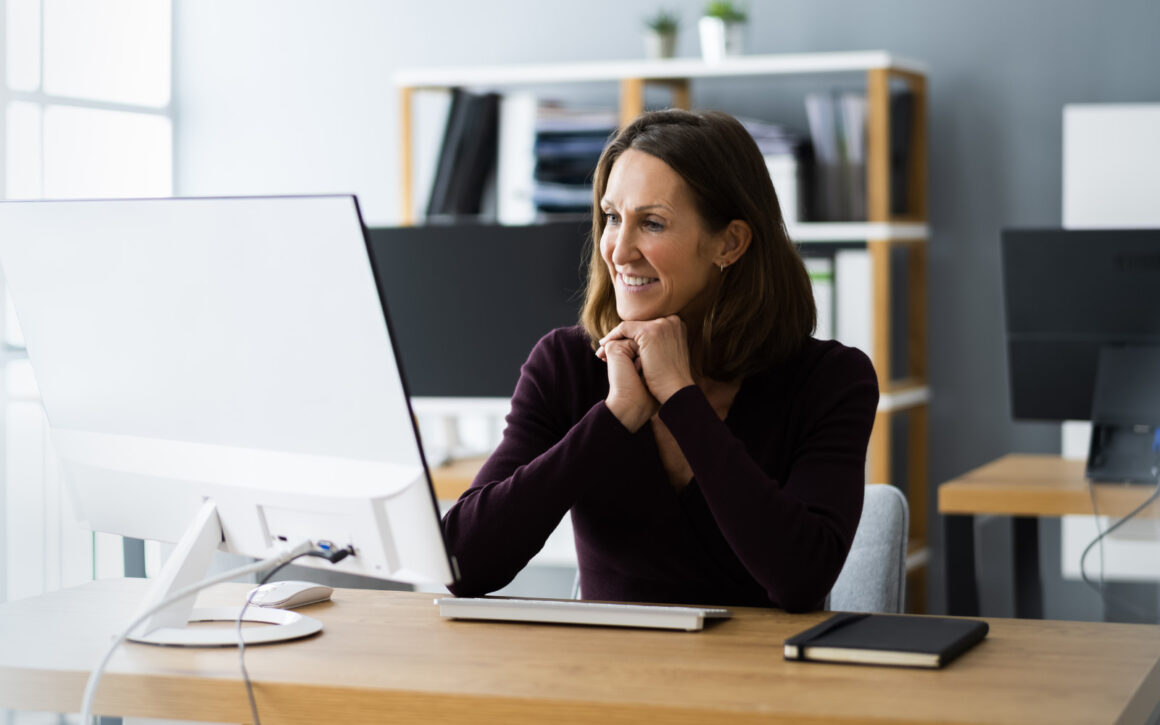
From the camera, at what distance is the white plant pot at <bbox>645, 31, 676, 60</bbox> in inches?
138

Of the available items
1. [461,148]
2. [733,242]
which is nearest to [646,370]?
[733,242]

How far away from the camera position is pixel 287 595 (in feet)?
4.91

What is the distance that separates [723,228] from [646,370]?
0.87ft

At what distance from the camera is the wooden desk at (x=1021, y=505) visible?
249 centimetres

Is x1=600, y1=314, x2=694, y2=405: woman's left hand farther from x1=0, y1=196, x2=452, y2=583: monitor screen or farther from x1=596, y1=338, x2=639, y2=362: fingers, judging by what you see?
x1=0, y1=196, x2=452, y2=583: monitor screen

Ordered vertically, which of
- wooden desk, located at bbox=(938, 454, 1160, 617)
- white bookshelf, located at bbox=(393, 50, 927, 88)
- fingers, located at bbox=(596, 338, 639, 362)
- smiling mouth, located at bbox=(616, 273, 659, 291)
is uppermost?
white bookshelf, located at bbox=(393, 50, 927, 88)

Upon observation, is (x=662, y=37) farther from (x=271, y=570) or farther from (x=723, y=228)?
(x=271, y=570)

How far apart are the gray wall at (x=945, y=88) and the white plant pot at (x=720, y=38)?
0.23 meters

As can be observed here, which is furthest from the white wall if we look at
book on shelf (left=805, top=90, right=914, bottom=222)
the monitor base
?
the monitor base

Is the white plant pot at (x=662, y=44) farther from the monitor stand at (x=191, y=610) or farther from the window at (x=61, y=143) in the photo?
the monitor stand at (x=191, y=610)

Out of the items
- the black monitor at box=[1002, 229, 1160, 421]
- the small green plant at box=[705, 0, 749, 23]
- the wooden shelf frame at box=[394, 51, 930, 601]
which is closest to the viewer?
the black monitor at box=[1002, 229, 1160, 421]

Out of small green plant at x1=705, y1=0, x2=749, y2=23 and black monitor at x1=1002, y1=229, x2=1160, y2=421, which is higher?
small green plant at x1=705, y1=0, x2=749, y2=23

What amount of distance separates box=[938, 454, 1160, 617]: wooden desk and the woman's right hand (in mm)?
1155

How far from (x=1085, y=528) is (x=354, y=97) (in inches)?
92.6
